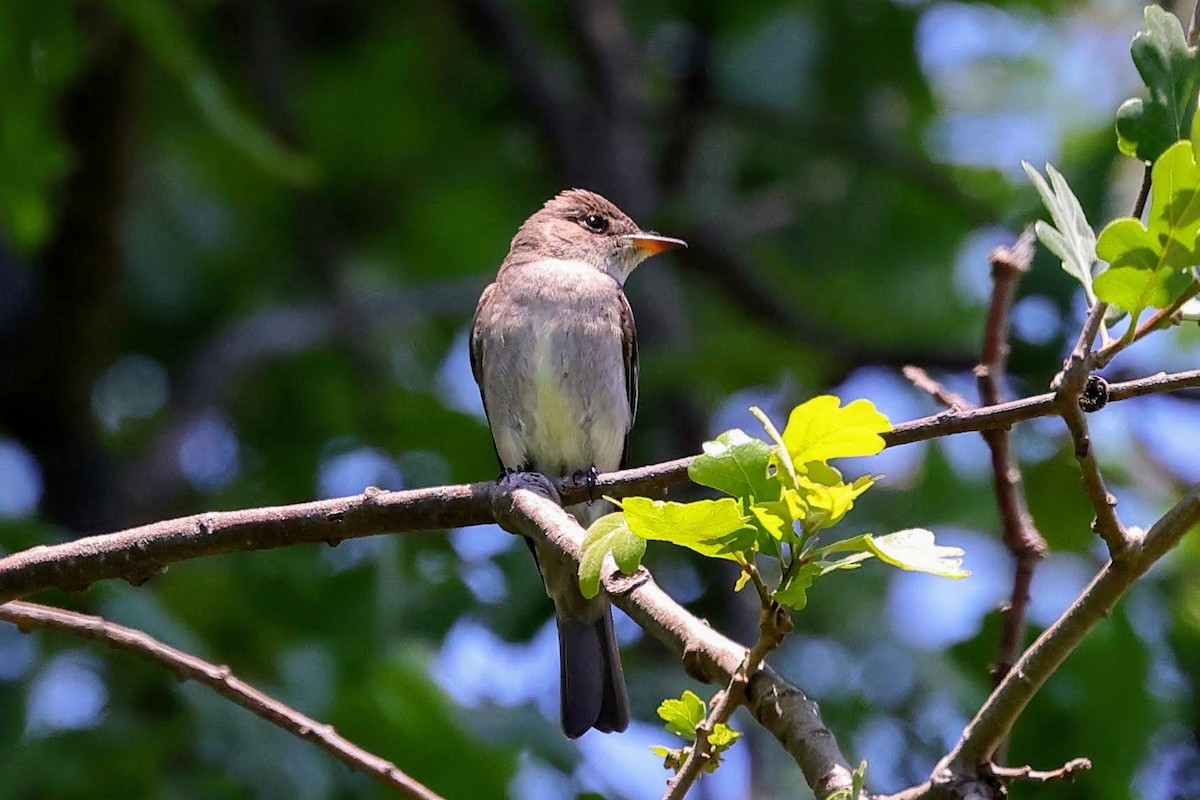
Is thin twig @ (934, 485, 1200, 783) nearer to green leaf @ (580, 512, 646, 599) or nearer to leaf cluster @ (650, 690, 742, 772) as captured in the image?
leaf cluster @ (650, 690, 742, 772)

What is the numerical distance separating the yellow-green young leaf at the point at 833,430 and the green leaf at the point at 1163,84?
595 millimetres

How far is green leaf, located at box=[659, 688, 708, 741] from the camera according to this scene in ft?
6.43

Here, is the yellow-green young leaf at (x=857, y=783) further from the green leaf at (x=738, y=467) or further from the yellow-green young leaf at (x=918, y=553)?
the green leaf at (x=738, y=467)

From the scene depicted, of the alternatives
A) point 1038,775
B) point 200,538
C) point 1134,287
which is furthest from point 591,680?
point 1134,287

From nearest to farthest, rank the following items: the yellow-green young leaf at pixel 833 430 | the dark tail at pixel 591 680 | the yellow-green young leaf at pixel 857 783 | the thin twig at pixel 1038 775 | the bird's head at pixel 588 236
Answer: the yellow-green young leaf at pixel 857 783
the yellow-green young leaf at pixel 833 430
the thin twig at pixel 1038 775
the dark tail at pixel 591 680
the bird's head at pixel 588 236

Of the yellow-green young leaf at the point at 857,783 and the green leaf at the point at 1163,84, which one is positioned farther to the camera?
the green leaf at the point at 1163,84

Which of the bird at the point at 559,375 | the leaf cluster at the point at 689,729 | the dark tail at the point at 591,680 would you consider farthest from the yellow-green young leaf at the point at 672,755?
the bird at the point at 559,375

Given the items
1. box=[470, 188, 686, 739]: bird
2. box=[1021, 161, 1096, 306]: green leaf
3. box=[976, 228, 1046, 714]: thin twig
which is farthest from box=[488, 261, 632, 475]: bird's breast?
box=[1021, 161, 1096, 306]: green leaf

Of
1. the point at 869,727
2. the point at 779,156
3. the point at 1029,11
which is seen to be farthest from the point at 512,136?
the point at 869,727

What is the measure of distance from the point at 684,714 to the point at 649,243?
4291 mm

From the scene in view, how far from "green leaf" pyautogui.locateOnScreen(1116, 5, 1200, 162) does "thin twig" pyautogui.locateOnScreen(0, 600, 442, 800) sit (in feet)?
4.84

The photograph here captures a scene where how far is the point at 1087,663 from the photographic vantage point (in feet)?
14.6

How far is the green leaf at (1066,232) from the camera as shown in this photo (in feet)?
7.01

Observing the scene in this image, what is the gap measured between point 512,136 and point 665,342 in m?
2.31
